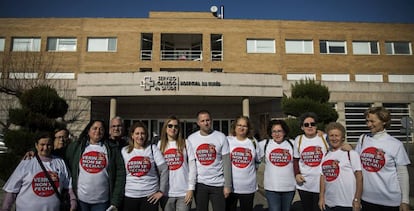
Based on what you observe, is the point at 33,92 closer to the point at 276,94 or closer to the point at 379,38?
the point at 276,94

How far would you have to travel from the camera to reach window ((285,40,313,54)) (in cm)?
2588

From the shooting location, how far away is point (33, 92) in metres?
9.23

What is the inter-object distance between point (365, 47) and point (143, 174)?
1181 inches

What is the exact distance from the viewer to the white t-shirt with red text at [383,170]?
2.87 m

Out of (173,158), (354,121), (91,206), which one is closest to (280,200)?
(173,158)

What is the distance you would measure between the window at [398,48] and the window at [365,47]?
4.17 ft

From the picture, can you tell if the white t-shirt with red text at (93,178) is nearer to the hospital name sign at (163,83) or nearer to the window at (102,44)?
the hospital name sign at (163,83)

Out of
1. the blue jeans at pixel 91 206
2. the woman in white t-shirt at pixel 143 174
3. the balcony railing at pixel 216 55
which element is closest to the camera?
the blue jeans at pixel 91 206

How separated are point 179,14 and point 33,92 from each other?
21080mm

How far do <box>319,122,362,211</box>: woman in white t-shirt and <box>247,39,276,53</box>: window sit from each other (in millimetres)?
22741

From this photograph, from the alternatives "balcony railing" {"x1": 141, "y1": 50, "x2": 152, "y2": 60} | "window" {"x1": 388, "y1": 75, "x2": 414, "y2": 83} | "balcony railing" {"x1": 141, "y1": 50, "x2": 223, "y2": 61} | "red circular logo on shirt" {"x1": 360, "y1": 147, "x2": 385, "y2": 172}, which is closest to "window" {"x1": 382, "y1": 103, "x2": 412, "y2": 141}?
"window" {"x1": 388, "y1": 75, "x2": 414, "y2": 83}

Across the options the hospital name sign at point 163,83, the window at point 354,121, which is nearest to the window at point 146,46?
the hospital name sign at point 163,83

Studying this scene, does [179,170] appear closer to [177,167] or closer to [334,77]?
[177,167]

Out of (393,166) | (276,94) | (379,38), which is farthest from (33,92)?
(379,38)
